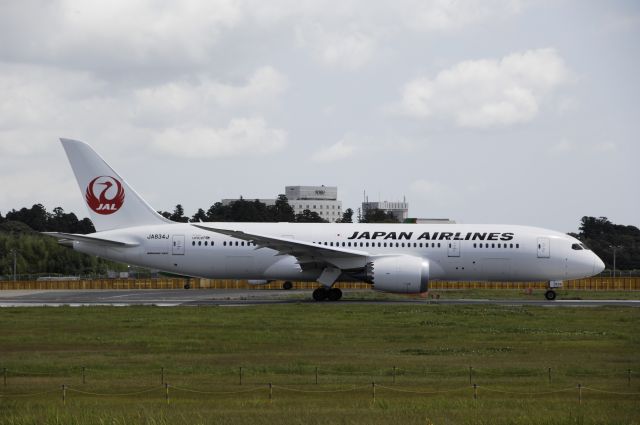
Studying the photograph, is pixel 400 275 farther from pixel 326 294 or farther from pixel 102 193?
pixel 102 193

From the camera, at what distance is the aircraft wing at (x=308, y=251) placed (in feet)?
154

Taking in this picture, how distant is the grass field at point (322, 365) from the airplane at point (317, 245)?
6776 mm

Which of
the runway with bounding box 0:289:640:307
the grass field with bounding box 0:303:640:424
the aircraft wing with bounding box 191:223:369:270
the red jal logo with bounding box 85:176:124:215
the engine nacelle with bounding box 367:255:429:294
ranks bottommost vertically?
the grass field with bounding box 0:303:640:424

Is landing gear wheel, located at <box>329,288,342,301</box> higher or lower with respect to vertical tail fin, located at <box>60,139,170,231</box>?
lower

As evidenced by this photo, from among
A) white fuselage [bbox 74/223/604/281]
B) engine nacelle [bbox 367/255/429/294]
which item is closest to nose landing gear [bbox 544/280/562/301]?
white fuselage [bbox 74/223/604/281]

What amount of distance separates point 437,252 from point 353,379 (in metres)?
26.5

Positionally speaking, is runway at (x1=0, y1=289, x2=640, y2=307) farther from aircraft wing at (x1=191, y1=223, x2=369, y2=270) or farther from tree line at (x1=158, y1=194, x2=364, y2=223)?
tree line at (x1=158, y1=194, x2=364, y2=223)

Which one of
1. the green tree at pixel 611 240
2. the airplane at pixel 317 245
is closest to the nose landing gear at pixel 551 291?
the airplane at pixel 317 245

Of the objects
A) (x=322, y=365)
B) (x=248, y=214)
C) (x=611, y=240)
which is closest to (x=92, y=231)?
(x=248, y=214)

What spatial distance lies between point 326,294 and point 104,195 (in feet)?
43.1

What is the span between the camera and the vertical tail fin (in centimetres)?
5234

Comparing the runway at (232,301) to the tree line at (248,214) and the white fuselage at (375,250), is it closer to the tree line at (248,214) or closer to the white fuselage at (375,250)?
the white fuselage at (375,250)

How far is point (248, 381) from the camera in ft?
76.8

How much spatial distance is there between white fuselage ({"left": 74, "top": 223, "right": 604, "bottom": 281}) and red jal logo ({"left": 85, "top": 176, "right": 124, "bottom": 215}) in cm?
158
